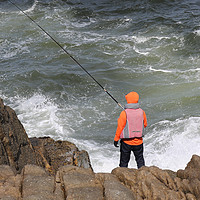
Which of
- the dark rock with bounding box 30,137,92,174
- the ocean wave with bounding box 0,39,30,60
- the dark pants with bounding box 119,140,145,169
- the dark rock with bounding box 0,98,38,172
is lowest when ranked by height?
the ocean wave with bounding box 0,39,30,60

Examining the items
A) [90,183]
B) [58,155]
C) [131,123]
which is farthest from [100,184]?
[58,155]

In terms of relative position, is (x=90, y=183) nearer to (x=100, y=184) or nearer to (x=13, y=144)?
(x=100, y=184)

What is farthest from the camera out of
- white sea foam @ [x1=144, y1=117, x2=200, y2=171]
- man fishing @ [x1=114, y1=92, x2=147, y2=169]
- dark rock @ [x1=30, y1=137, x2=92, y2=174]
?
white sea foam @ [x1=144, y1=117, x2=200, y2=171]

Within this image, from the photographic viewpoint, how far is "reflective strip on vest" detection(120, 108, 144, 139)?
16.5ft

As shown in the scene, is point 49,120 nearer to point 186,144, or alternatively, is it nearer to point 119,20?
point 186,144

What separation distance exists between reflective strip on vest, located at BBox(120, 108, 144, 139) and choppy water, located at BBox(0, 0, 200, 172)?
79.7 inches

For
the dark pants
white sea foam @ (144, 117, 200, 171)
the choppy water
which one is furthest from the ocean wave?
the dark pants

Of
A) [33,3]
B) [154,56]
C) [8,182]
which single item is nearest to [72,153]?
[8,182]

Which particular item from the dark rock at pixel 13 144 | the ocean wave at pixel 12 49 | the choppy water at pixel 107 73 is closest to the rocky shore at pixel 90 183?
the dark rock at pixel 13 144

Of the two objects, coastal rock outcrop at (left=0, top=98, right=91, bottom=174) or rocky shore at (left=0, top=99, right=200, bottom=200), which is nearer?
rocky shore at (left=0, top=99, right=200, bottom=200)

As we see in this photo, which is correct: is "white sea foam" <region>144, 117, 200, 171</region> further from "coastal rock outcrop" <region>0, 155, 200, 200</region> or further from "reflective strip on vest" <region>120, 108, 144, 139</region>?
"coastal rock outcrop" <region>0, 155, 200, 200</region>

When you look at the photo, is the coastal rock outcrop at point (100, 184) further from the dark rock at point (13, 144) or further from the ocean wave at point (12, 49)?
the ocean wave at point (12, 49)

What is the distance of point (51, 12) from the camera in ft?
64.4

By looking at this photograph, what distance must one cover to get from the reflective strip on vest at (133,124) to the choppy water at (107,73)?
2025 millimetres
